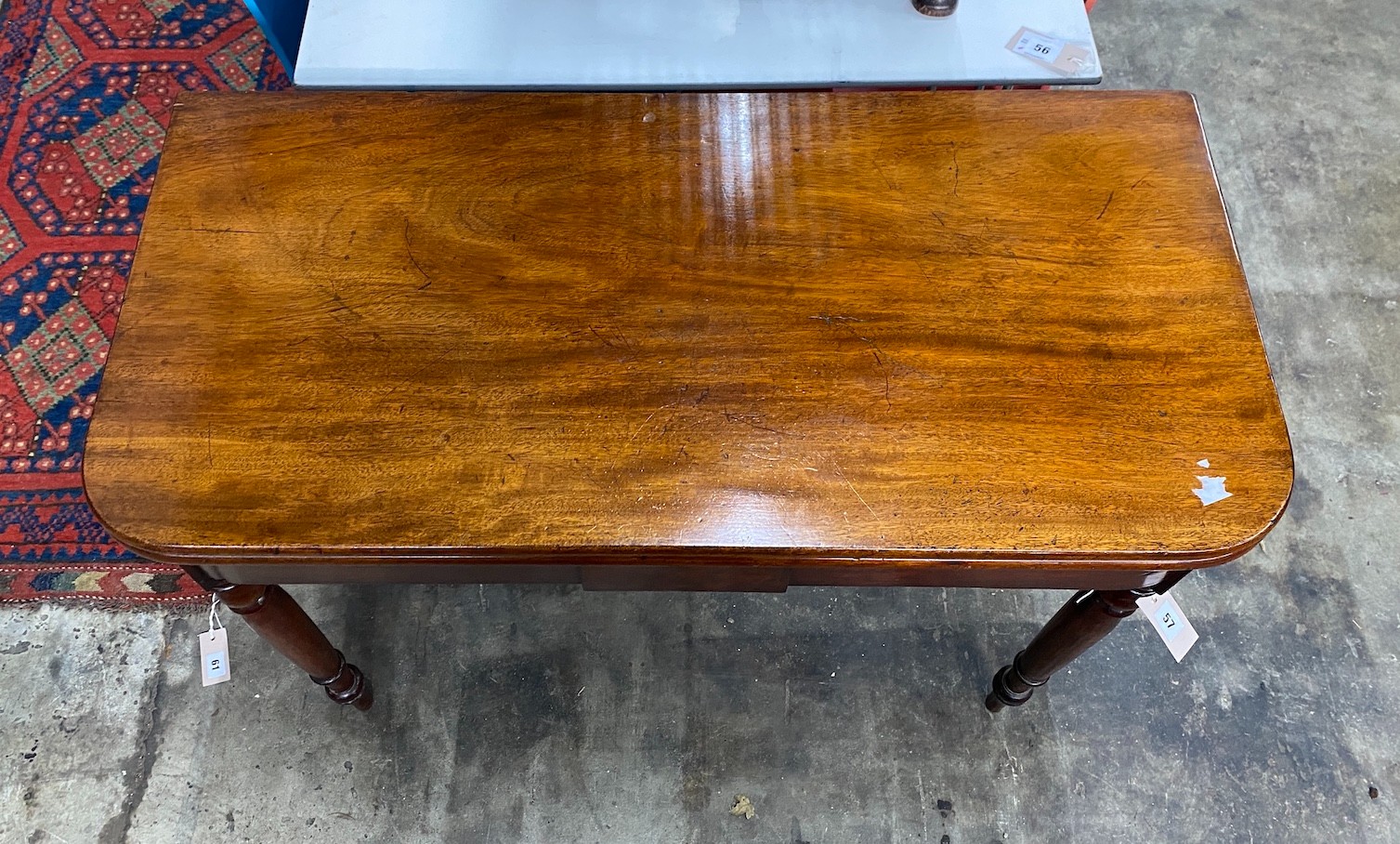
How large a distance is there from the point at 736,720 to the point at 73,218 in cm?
172

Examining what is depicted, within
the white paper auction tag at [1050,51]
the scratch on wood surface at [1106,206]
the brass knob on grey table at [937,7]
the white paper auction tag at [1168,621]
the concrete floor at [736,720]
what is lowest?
the concrete floor at [736,720]

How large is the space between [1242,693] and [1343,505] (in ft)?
1.49

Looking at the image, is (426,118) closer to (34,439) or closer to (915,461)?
(915,461)

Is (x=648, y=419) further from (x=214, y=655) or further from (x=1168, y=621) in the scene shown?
(x=1168, y=621)

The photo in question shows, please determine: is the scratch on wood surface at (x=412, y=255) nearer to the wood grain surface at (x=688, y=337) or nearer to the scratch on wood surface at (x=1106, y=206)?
the wood grain surface at (x=688, y=337)

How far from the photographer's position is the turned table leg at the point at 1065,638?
3.55 feet

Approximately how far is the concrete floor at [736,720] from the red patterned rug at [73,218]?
0.10m

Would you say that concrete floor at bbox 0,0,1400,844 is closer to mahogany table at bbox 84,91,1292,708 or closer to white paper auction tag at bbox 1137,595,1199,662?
white paper auction tag at bbox 1137,595,1199,662

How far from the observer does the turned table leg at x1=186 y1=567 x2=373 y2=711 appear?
40.8 inches

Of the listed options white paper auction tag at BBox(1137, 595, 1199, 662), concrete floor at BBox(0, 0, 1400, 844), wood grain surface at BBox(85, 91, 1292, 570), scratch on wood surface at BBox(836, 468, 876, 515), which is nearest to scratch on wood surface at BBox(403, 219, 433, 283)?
wood grain surface at BBox(85, 91, 1292, 570)

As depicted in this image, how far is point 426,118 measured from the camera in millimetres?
1175

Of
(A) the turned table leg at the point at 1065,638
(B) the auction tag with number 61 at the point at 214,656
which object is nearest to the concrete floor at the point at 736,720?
(A) the turned table leg at the point at 1065,638

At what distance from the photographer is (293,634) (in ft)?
3.88

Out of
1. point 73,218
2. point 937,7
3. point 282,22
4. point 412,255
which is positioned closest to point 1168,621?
point 937,7
